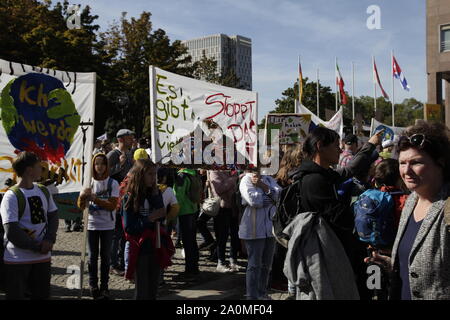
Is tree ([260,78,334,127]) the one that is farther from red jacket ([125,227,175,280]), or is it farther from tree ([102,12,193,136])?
red jacket ([125,227,175,280])

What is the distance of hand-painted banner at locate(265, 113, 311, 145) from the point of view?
8.94 meters

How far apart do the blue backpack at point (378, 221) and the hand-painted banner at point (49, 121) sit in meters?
3.16

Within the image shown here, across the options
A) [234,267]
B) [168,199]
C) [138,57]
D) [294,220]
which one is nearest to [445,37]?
[138,57]

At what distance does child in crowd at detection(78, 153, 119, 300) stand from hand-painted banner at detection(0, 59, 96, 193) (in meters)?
0.43

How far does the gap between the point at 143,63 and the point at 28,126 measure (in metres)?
27.7

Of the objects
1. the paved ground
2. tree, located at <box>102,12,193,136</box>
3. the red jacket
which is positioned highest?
tree, located at <box>102,12,193,136</box>

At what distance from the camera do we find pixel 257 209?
5.52 meters

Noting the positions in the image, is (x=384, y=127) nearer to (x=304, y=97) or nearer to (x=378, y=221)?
(x=378, y=221)

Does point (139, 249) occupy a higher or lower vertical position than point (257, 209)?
lower

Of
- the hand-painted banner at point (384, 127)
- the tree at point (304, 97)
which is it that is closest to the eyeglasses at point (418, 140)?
the hand-painted banner at point (384, 127)

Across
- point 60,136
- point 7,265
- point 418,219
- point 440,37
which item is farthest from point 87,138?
point 440,37

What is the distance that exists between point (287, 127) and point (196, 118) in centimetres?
328

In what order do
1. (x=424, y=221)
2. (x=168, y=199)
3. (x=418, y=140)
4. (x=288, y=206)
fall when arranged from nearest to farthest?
1. (x=424, y=221)
2. (x=418, y=140)
3. (x=288, y=206)
4. (x=168, y=199)

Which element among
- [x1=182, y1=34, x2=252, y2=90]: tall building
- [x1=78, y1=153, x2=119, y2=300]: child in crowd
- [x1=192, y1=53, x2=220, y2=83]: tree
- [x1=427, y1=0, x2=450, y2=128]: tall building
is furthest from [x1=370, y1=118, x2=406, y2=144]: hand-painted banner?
[x1=182, y1=34, x2=252, y2=90]: tall building
